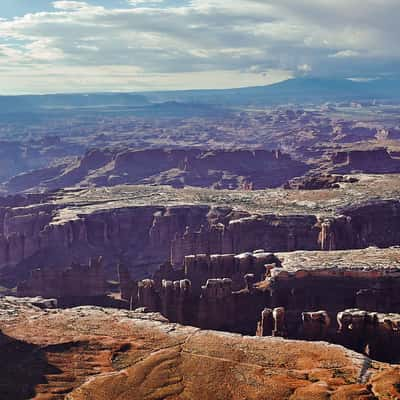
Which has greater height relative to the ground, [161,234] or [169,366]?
[169,366]

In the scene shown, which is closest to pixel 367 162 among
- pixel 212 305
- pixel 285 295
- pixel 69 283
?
pixel 69 283

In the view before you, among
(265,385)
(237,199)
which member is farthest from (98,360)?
(237,199)

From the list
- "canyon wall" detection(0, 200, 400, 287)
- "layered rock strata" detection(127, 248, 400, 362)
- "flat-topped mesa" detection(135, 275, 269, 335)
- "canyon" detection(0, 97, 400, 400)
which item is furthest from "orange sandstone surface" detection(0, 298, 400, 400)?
"canyon wall" detection(0, 200, 400, 287)

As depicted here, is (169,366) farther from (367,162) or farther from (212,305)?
(367,162)

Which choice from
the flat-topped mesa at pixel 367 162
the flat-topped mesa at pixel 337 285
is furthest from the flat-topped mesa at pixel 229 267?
the flat-topped mesa at pixel 367 162

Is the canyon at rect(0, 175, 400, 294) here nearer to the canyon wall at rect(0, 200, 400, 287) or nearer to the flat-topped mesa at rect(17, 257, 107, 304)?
the canyon wall at rect(0, 200, 400, 287)

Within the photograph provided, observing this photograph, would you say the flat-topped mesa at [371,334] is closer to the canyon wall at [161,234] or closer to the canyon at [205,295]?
the canyon at [205,295]
